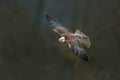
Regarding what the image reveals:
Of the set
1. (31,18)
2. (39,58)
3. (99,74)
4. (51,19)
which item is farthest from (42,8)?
(51,19)

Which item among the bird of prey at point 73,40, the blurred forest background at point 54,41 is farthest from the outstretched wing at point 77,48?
the blurred forest background at point 54,41

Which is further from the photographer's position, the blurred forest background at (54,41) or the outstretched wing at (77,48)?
the blurred forest background at (54,41)

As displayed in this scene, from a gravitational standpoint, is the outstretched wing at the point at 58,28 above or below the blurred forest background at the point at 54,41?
below

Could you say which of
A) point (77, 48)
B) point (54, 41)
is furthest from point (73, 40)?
point (54, 41)

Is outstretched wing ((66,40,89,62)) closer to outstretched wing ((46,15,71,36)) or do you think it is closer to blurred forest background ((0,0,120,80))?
outstretched wing ((46,15,71,36))

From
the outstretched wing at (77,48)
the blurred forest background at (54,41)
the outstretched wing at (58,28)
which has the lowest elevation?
the outstretched wing at (77,48)

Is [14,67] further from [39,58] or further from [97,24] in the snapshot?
[97,24]

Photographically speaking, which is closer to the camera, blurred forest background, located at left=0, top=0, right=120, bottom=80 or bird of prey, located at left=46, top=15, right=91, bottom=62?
bird of prey, located at left=46, top=15, right=91, bottom=62

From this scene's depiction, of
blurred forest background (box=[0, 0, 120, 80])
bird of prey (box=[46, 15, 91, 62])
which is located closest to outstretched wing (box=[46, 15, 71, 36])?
bird of prey (box=[46, 15, 91, 62])

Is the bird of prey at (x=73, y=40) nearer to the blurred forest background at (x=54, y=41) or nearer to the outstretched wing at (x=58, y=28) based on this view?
the outstretched wing at (x=58, y=28)
